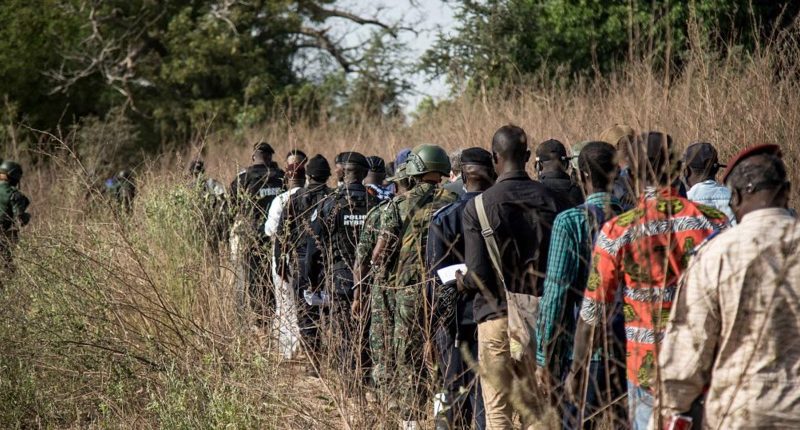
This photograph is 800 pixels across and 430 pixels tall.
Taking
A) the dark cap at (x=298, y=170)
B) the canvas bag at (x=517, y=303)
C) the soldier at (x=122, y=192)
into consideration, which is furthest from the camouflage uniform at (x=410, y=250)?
the soldier at (x=122, y=192)

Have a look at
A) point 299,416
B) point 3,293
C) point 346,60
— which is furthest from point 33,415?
point 346,60

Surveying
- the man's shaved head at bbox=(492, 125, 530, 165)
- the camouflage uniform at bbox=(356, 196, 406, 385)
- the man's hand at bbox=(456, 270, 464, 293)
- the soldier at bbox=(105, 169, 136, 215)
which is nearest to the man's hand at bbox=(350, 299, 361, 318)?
the camouflage uniform at bbox=(356, 196, 406, 385)

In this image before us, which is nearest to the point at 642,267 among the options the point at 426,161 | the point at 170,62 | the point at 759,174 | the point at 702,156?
the point at 759,174

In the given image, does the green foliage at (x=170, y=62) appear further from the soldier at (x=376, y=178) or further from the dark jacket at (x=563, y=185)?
the dark jacket at (x=563, y=185)

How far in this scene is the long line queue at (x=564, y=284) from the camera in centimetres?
339

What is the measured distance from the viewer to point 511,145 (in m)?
5.41

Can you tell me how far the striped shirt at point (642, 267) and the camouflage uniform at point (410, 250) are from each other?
6.41ft

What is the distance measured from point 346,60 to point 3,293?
838 inches

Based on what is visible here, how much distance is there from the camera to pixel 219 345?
21.7 ft

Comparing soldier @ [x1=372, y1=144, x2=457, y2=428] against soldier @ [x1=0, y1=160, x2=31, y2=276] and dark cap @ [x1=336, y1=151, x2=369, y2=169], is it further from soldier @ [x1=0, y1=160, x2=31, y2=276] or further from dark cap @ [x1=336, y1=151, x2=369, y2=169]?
soldier @ [x1=0, y1=160, x2=31, y2=276]

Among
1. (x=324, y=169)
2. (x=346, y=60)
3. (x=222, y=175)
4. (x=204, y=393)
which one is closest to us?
(x=204, y=393)

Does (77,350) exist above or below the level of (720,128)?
below

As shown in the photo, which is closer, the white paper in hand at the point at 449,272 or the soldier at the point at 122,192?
the white paper in hand at the point at 449,272

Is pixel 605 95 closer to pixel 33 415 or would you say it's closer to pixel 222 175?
→ pixel 222 175
